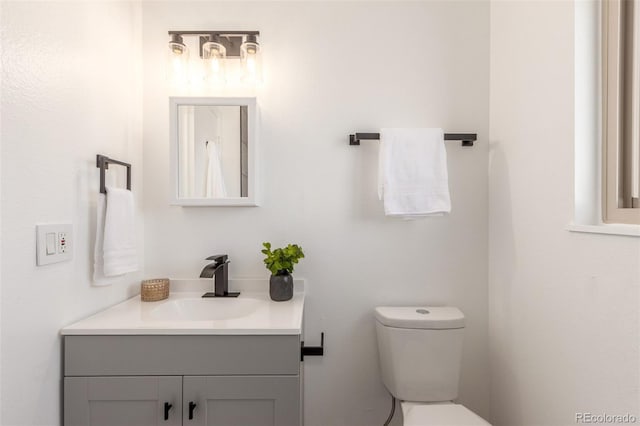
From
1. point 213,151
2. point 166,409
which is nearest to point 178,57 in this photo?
point 213,151

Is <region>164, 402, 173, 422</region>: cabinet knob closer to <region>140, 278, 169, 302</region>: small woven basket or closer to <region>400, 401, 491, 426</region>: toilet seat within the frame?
<region>140, 278, 169, 302</region>: small woven basket

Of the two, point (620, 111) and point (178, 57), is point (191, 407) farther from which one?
point (620, 111)

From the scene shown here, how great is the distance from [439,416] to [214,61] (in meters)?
1.71

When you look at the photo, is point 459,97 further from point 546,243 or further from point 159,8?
point 159,8

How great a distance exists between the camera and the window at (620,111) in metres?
0.93

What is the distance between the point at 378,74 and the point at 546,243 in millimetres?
992

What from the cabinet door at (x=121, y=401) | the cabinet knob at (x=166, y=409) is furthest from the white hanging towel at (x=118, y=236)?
the cabinet knob at (x=166, y=409)

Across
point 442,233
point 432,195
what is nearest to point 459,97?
point 432,195

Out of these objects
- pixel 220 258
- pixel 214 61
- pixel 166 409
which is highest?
pixel 214 61

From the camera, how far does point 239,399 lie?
0.96 meters

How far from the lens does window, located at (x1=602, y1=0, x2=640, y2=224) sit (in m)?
0.93

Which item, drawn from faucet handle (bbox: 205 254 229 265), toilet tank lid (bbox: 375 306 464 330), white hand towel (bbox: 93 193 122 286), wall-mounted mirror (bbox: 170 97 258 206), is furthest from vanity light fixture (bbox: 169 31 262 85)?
toilet tank lid (bbox: 375 306 464 330)

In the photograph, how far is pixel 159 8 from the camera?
1.44m

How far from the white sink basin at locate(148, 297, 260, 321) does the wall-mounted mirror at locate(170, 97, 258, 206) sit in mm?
418
